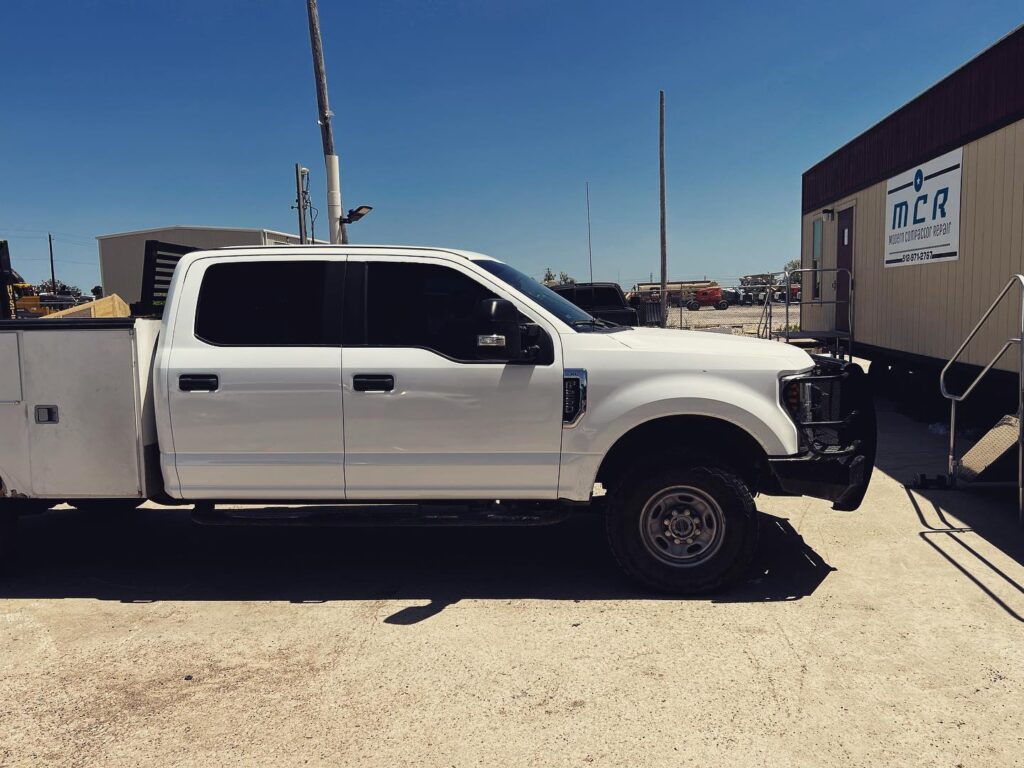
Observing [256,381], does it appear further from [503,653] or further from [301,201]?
[301,201]

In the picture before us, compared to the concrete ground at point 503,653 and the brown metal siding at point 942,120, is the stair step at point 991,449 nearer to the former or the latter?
the concrete ground at point 503,653

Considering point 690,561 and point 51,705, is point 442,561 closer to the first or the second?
point 690,561

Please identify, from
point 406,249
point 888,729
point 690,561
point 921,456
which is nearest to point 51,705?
point 406,249

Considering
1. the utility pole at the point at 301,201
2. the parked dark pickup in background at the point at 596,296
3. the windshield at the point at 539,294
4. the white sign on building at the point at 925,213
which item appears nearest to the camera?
the windshield at the point at 539,294

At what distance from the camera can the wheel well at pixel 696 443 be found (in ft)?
14.5

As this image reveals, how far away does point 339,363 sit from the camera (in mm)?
4391

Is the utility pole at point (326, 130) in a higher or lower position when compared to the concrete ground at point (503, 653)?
higher

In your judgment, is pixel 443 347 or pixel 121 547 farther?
pixel 121 547

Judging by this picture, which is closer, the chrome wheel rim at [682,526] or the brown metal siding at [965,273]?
the chrome wheel rim at [682,526]

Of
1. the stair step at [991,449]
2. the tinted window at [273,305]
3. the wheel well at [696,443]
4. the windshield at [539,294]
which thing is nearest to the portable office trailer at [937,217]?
the stair step at [991,449]

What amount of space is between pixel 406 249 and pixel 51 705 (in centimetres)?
293

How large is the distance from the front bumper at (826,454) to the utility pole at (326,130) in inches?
382

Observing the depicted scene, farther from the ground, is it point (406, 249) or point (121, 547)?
point (406, 249)

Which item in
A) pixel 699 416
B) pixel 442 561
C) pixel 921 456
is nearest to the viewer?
pixel 699 416
